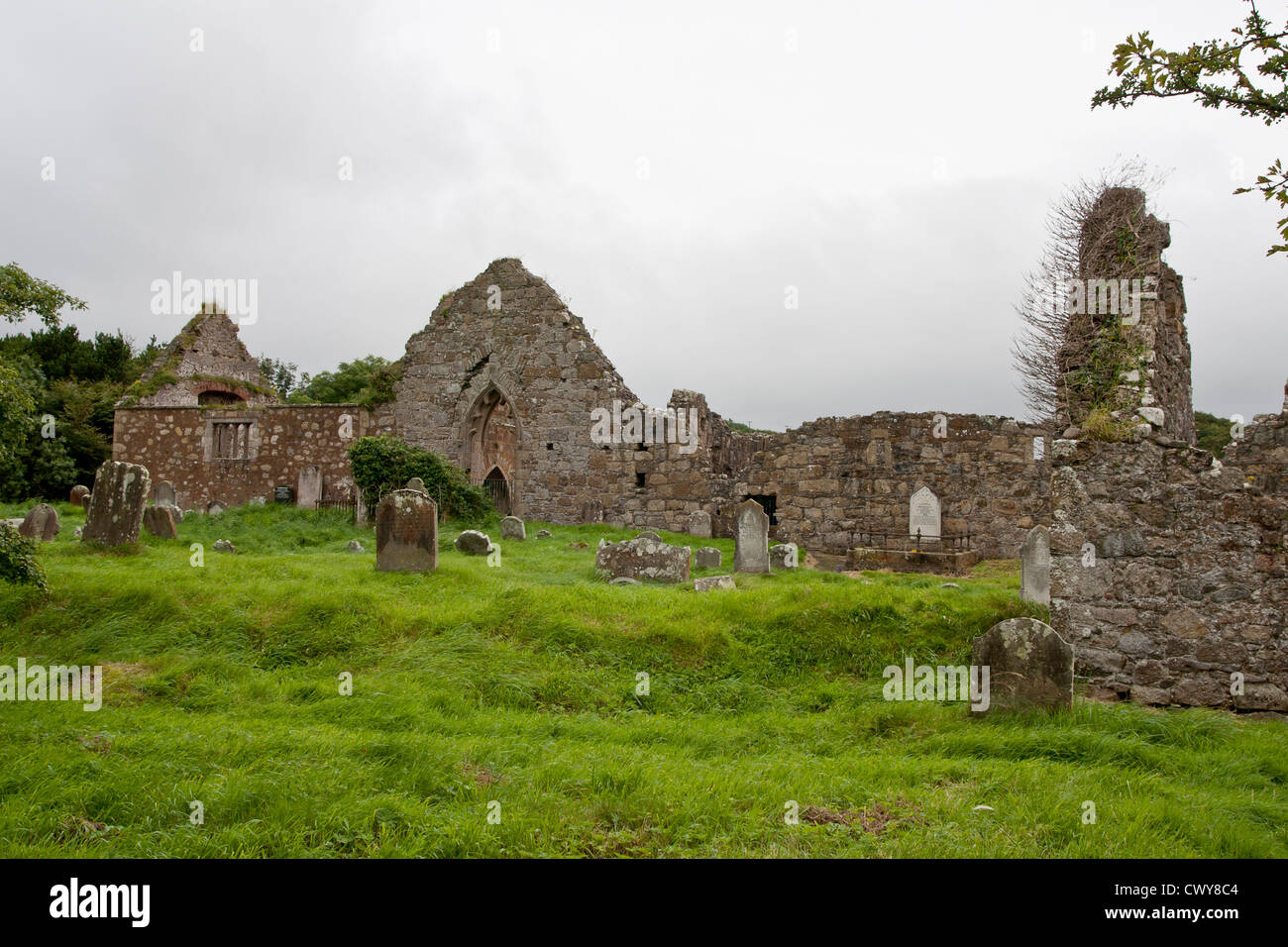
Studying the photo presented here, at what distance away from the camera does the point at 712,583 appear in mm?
10078

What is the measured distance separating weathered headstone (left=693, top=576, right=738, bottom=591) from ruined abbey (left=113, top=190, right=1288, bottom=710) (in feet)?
13.2

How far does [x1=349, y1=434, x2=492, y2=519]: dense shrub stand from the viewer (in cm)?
1656

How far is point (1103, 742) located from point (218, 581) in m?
9.01

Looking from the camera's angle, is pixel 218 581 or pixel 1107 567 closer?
pixel 1107 567

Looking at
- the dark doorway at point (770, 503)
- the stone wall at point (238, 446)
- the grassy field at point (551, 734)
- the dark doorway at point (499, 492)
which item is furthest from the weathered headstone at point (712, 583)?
the stone wall at point (238, 446)

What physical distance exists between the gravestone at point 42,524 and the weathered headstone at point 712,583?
36.5 feet

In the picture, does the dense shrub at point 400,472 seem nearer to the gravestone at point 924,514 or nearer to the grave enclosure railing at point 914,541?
the grave enclosure railing at point 914,541

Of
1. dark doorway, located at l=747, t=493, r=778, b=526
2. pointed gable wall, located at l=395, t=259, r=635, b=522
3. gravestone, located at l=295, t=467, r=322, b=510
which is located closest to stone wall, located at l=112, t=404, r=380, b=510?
gravestone, located at l=295, t=467, r=322, b=510

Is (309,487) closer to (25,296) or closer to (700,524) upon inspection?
(700,524)

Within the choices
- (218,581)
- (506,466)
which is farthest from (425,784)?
(506,466)

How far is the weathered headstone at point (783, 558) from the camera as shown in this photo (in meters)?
12.8

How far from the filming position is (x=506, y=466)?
28.9m

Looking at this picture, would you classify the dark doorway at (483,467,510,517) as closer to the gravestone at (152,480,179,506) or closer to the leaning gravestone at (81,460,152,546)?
the gravestone at (152,480,179,506)
